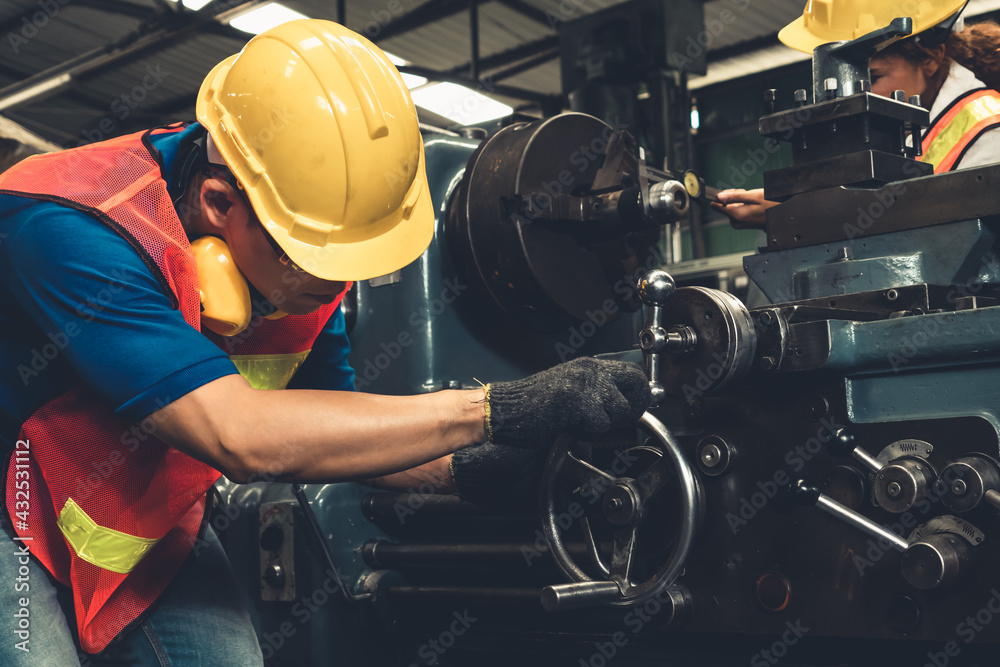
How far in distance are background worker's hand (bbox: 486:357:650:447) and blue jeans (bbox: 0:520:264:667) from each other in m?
0.50

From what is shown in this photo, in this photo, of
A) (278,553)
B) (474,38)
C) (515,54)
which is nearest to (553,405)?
(278,553)

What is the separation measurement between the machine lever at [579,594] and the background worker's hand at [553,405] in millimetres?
213

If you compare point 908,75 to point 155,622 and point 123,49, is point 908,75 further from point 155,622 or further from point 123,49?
point 123,49

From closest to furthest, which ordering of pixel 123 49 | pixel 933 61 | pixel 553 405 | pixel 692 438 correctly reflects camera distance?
pixel 553 405 < pixel 692 438 < pixel 933 61 < pixel 123 49

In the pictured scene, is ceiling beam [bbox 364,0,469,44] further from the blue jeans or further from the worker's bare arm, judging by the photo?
the worker's bare arm

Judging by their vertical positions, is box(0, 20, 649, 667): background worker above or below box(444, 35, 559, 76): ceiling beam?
below

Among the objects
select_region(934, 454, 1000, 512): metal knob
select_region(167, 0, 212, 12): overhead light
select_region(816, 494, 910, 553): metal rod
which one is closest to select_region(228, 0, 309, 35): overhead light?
select_region(167, 0, 212, 12): overhead light

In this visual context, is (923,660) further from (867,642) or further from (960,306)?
(960,306)

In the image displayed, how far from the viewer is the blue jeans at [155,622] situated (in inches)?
42.3

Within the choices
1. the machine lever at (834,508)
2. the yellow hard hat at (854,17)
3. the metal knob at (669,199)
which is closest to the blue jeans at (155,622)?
the machine lever at (834,508)

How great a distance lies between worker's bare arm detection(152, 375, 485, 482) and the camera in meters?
0.97

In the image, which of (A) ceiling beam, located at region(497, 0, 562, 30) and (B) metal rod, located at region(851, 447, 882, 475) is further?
(A) ceiling beam, located at region(497, 0, 562, 30)

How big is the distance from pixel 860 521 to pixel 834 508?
0.12 feet

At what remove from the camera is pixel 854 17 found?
1.73 metres
